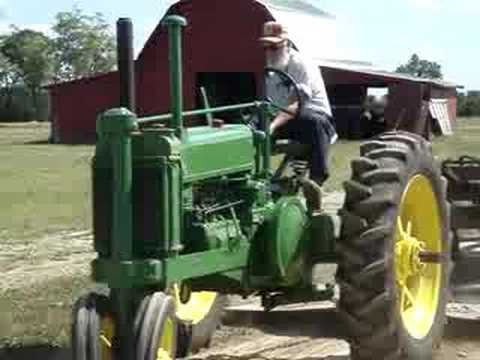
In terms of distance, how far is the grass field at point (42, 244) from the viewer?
748cm

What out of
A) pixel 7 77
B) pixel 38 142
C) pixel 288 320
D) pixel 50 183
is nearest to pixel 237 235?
pixel 288 320

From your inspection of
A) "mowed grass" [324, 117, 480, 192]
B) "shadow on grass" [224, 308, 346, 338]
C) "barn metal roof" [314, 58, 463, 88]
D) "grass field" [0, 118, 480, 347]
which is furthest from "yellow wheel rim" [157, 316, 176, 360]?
"barn metal roof" [314, 58, 463, 88]

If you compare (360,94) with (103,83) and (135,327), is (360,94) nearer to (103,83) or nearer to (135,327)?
(103,83)

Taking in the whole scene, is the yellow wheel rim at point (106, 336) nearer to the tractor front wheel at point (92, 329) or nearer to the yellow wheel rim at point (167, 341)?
the tractor front wheel at point (92, 329)

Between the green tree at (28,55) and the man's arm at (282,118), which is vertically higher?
the green tree at (28,55)

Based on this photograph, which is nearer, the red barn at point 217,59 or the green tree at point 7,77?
the red barn at point 217,59

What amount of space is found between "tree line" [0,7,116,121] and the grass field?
189ft

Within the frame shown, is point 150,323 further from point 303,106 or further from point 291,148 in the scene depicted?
point 303,106

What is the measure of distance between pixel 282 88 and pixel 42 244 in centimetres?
611

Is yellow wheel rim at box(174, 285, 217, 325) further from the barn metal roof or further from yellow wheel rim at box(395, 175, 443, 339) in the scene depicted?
the barn metal roof

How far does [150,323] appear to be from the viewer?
4711 mm

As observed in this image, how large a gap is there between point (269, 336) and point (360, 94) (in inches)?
1312

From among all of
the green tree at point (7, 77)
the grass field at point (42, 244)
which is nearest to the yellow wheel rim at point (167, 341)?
the grass field at point (42, 244)

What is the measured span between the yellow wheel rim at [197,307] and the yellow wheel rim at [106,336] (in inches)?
71.1
